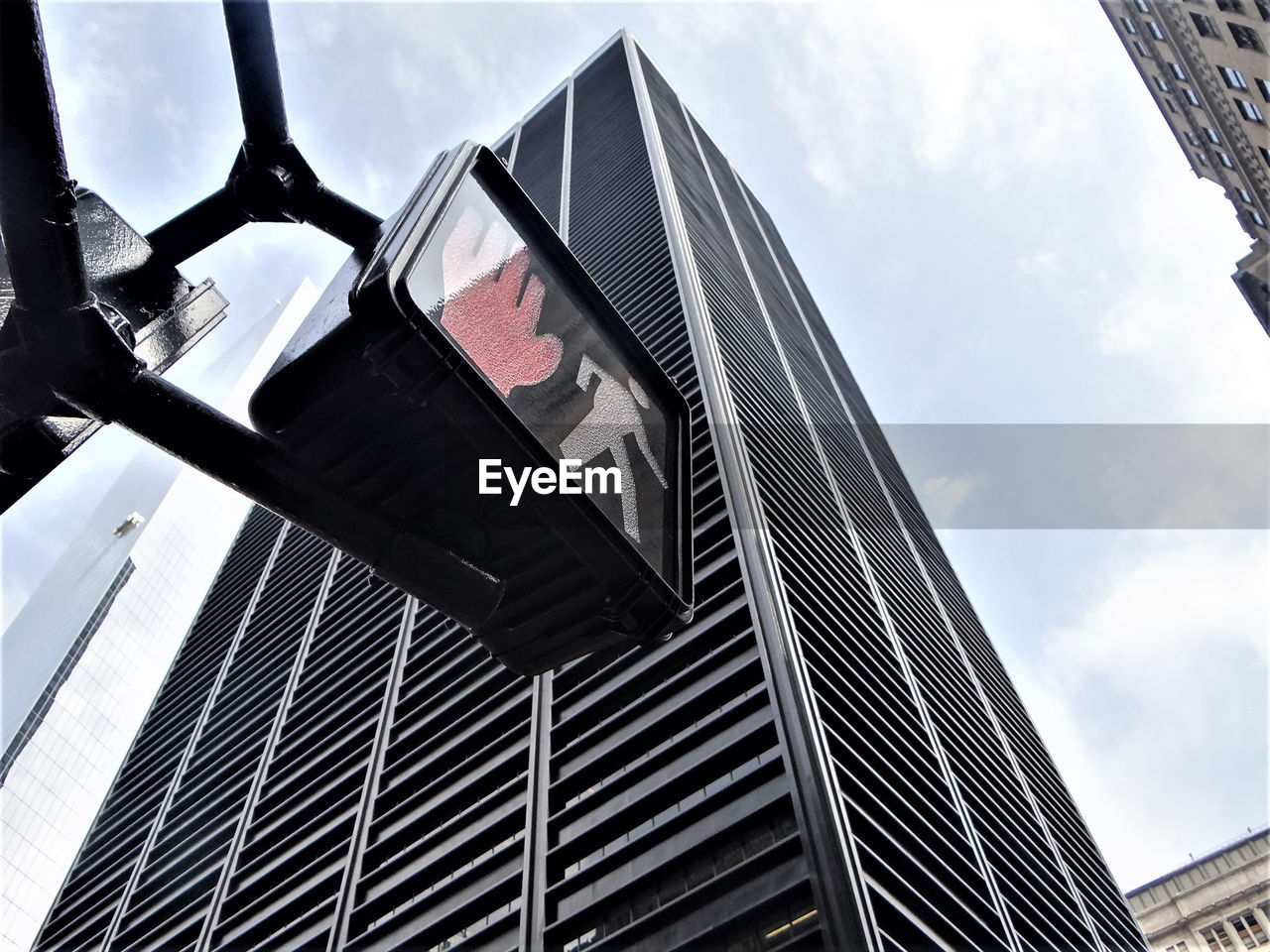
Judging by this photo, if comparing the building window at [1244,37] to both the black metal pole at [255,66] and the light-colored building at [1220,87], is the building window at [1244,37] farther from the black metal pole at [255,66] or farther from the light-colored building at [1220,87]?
the black metal pole at [255,66]

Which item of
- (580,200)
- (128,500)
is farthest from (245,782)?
(128,500)

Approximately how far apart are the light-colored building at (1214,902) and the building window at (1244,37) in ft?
233

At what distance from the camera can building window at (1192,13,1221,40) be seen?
3522 cm

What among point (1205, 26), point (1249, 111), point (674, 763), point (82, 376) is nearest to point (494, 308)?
point (82, 376)

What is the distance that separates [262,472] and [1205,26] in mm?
43940

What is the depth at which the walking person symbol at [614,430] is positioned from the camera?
246 cm

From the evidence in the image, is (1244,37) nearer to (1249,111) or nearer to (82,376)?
(1249,111)

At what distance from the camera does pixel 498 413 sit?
2018 millimetres

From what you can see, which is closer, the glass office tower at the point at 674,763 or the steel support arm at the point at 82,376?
the steel support arm at the point at 82,376

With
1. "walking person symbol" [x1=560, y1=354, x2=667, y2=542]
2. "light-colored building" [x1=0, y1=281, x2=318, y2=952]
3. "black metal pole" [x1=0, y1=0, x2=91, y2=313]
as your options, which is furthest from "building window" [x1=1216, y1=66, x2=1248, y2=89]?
"light-colored building" [x1=0, y1=281, x2=318, y2=952]

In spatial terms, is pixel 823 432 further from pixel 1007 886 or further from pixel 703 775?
pixel 703 775

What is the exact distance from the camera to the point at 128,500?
429ft

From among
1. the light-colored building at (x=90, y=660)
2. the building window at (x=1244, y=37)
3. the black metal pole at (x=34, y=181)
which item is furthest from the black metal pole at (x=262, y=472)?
the light-colored building at (x=90, y=660)

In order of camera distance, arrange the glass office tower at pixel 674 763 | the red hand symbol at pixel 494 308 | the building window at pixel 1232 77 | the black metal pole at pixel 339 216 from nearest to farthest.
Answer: the red hand symbol at pixel 494 308 → the black metal pole at pixel 339 216 → the glass office tower at pixel 674 763 → the building window at pixel 1232 77
